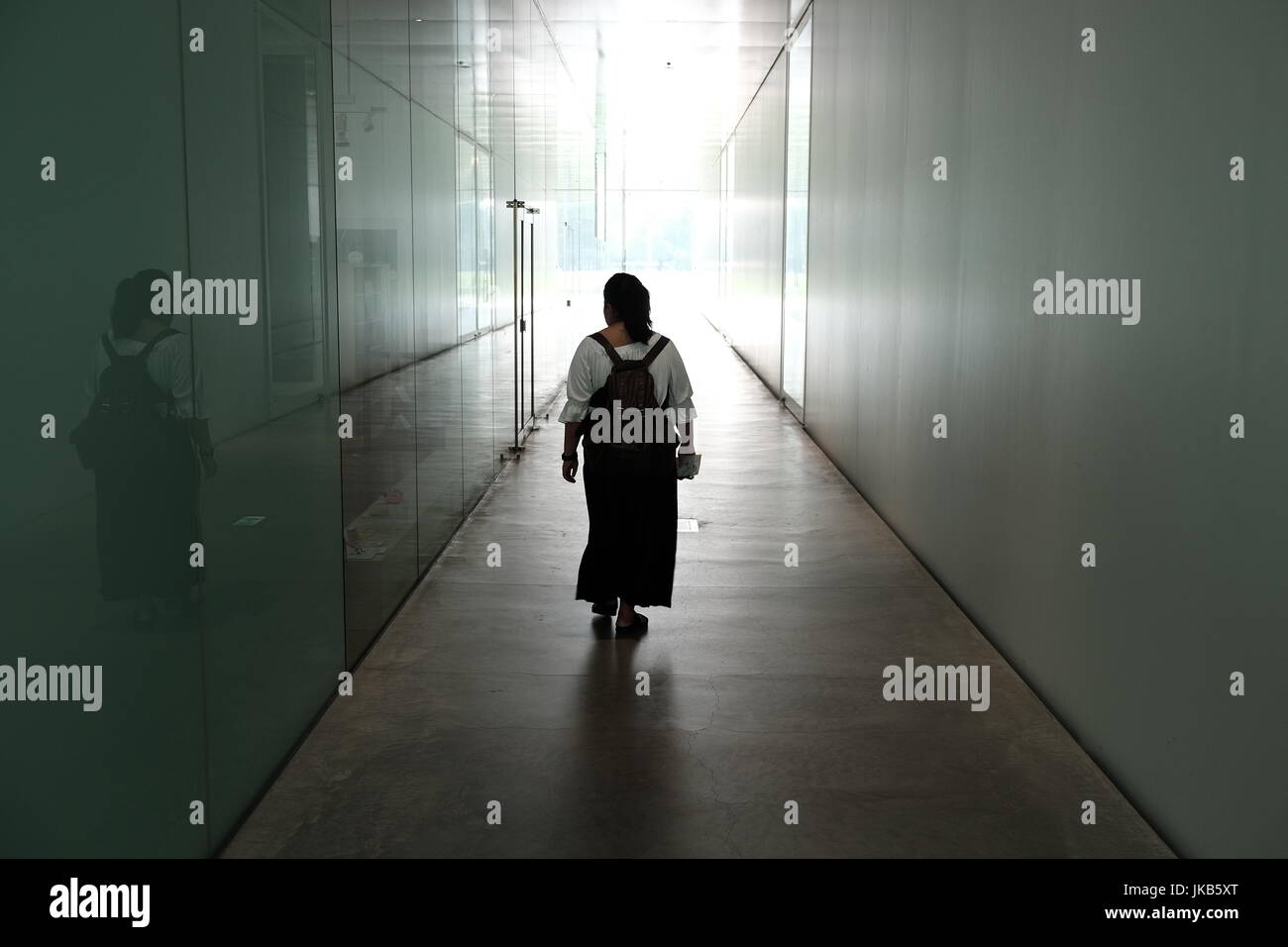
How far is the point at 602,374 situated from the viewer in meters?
5.96

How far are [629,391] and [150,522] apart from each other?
114 inches

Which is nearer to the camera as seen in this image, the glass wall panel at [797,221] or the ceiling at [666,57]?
the glass wall panel at [797,221]

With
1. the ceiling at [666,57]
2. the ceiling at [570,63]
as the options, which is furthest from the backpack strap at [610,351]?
the ceiling at [666,57]

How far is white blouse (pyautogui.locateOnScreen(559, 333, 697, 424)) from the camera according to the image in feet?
19.5

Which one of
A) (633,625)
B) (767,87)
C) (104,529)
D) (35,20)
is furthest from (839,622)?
(767,87)

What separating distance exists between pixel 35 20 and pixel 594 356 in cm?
350

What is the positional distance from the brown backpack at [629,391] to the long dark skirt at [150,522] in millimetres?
2572

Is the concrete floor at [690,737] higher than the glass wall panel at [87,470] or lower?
lower

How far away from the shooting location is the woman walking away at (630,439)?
19.4 feet

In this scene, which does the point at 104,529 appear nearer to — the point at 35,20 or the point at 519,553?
the point at 35,20

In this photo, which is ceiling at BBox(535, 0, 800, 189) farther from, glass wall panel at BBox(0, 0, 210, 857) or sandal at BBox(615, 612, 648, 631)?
glass wall panel at BBox(0, 0, 210, 857)

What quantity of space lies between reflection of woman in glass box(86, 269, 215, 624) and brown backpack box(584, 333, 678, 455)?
252 cm

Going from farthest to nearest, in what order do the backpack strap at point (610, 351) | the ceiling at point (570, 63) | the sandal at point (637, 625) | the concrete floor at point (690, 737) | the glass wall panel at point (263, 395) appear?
the ceiling at point (570, 63) < the sandal at point (637, 625) < the backpack strap at point (610, 351) < the concrete floor at point (690, 737) < the glass wall panel at point (263, 395)

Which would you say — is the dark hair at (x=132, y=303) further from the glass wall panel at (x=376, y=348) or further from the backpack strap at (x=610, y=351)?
the backpack strap at (x=610, y=351)
